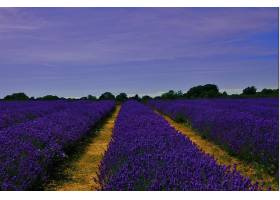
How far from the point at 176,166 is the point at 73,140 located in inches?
186

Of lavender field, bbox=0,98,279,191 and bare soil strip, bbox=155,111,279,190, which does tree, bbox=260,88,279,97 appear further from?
lavender field, bbox=0,98,279,191

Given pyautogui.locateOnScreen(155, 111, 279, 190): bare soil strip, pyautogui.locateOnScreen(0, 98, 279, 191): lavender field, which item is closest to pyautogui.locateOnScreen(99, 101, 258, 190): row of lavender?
pyautogui.locateOnScreen(0, 98, 279, 191): lavender field

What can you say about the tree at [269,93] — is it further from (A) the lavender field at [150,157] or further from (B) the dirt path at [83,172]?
(B) the dirt path at [83,172]

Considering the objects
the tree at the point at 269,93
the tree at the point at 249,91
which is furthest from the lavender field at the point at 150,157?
the tree at the point at 249,91

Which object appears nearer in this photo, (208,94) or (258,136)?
(258,136)

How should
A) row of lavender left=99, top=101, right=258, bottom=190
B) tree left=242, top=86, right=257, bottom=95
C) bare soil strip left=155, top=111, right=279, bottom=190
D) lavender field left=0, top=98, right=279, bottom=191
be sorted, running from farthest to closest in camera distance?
tree left=242, top=86, right=257, bottom=95, bare soil strip left=155, top=111, right=279, bottom=190, lavender field left=0, top=98, right=279, bottom=191, row of lavender left=99, top=101, right=258, bottom=190

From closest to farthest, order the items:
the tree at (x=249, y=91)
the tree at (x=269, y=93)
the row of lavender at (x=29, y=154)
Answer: the row of lavender at (x=29, y=154) < the tree at (x=269, y=93) < the tree at (x=249, y=91)

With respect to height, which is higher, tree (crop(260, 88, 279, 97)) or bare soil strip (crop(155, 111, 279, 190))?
tree (crop(260, 88, 279, 97))

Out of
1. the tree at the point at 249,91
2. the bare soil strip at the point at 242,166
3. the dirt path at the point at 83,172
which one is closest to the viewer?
the dirt path at the point at 83,172

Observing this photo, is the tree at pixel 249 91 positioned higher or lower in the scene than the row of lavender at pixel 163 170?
higher

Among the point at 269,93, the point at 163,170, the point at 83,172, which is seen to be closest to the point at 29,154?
the point at 83,172
